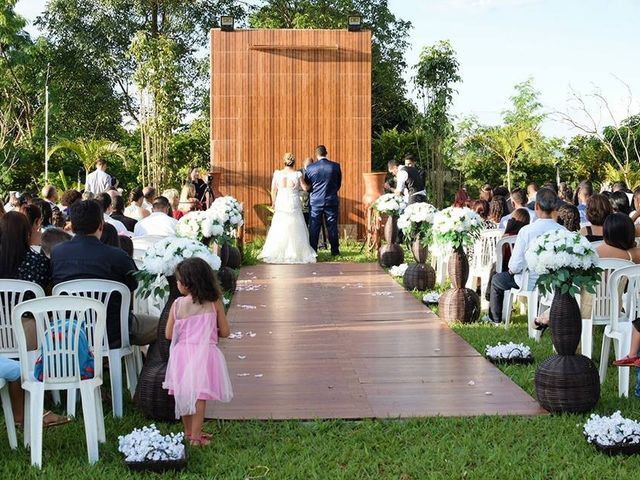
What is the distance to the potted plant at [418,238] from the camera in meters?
11.9

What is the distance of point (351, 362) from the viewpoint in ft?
25.8

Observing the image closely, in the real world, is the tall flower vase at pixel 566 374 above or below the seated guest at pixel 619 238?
below

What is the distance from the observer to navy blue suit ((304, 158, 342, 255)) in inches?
646

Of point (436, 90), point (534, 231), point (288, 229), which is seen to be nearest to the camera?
point (534, 231)

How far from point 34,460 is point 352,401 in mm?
2156

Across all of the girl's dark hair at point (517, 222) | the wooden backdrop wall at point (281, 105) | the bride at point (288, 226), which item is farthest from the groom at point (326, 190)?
the girl's dark hair at point (517, 222)

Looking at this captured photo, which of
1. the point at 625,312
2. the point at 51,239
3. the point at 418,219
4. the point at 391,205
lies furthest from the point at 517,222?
the point at 51,239

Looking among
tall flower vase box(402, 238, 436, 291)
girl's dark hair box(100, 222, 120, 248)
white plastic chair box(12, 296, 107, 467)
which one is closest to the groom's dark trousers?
tall flower vase box(402, 238, 436, 291)

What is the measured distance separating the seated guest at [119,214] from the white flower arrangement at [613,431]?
6023 millimetres

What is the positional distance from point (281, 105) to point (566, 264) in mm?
12544

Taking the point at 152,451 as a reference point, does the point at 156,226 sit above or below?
above

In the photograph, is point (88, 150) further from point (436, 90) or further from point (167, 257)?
point (167, 257)

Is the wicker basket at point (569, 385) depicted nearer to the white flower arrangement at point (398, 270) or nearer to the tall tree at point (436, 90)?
the white flower arrangement at point (398, 270)

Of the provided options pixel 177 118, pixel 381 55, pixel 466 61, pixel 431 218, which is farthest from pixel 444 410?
pixel 381 55
